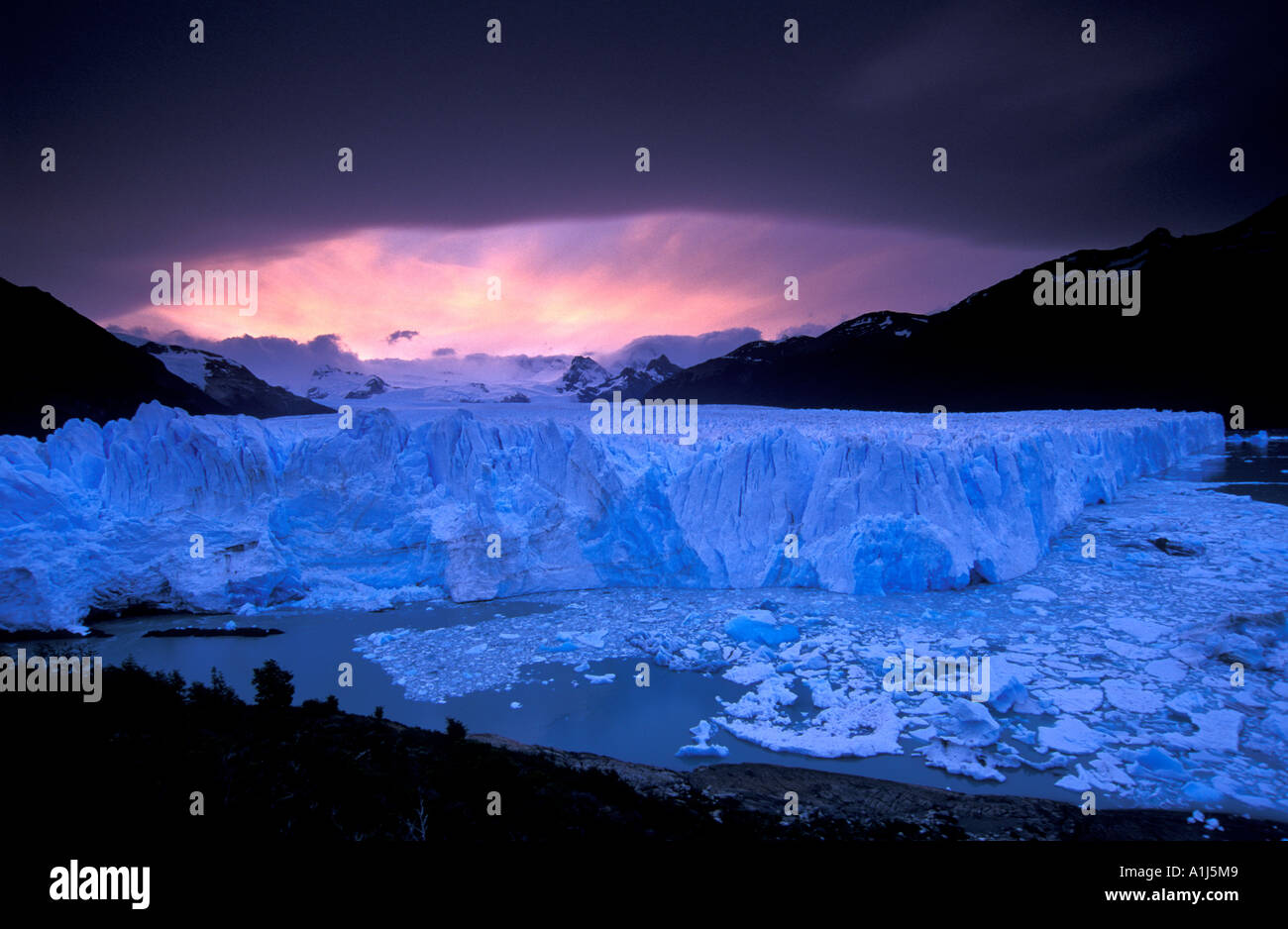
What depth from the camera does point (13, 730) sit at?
454 centimetres

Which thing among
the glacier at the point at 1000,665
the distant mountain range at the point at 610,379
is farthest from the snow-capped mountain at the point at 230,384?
the glacier at the point at 1000,665

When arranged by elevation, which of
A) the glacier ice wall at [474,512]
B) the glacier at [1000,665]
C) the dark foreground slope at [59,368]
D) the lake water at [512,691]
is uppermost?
the dark foreground slope at [59,368]

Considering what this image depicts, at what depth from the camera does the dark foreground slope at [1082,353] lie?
4044 centimetres

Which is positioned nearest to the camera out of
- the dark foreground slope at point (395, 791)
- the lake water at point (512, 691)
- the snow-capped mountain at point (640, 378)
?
the dark foreground slope at point (395, 791)

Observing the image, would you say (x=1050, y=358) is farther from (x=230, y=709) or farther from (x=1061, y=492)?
(x=230, y=709)

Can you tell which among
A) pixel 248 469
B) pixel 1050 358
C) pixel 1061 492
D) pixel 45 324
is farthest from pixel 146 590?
pixel 1050 358

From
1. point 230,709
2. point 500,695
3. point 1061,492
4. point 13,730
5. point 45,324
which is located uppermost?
point 45,324

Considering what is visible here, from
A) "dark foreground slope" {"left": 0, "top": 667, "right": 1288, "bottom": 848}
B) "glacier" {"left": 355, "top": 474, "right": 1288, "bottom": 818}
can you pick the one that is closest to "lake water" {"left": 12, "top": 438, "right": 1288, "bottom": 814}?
"glacier" {"left": 355, "top": 474, "right": 1288, "bottom": 818}

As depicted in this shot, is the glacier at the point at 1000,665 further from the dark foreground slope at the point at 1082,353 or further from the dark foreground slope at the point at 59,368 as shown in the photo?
the dark foreground slope at the point at 1082,353

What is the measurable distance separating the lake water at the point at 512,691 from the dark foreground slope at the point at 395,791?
0.30 meters

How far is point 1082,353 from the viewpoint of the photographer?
47.8 m

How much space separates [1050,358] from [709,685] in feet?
172

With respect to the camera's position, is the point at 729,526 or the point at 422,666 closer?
the point at 422,666

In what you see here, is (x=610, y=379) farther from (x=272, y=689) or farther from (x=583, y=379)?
(x=272, y=689)
